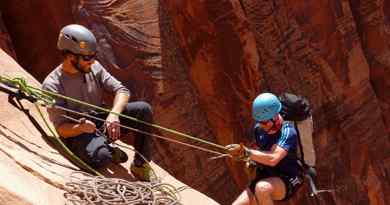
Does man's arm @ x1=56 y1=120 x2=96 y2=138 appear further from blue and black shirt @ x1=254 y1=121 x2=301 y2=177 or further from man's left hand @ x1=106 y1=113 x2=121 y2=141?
blue and black shirt @ x1=254 y1=121 x2=301 y2=177

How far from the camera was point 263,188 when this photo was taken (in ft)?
24.9

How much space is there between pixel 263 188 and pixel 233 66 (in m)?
6.60

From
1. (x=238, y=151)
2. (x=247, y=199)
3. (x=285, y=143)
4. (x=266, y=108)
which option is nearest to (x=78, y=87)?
(x=238, y=151)

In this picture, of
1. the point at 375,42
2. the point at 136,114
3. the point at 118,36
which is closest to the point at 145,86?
the point at 118,36

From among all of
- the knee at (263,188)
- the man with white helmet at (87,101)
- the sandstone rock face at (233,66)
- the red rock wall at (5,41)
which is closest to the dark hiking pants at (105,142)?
the man with white helmet at (87,101)

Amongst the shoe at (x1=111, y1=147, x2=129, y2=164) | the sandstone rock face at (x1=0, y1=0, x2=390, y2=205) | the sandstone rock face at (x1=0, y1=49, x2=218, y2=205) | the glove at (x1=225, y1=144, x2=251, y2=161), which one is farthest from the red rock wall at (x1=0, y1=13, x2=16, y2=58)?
the glove at (x1=225, y1=144, x2=251, y2=161)

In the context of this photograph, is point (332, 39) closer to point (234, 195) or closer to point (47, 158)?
point (234, 195)

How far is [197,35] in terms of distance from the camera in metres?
14.0

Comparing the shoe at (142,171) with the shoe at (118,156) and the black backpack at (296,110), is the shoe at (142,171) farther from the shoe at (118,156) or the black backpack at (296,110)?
the black backpack at (296,110)

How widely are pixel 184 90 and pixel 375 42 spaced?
5.86 meters

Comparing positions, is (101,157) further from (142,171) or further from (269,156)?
(269,156)

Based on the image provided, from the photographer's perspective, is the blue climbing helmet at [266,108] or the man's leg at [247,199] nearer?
the blue climbing helmet at [266,108]

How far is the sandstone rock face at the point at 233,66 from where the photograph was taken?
12.9m

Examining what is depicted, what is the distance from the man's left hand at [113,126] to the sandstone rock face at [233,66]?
15.9 feet
